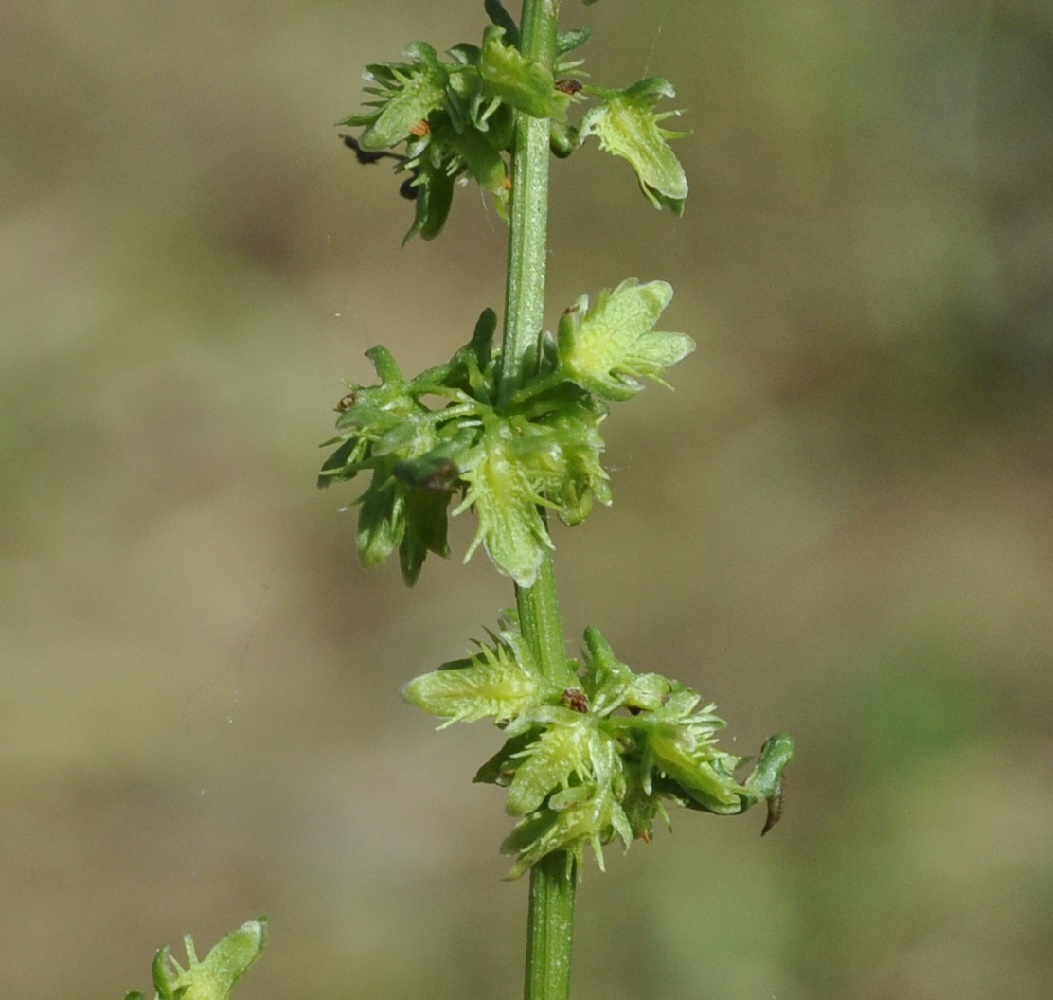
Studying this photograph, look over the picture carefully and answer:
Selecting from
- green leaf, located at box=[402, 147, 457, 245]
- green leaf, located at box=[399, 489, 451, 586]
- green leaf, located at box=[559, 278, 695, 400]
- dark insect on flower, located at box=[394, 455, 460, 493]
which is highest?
green leaf, located at box=[402, 147, 457, 245]

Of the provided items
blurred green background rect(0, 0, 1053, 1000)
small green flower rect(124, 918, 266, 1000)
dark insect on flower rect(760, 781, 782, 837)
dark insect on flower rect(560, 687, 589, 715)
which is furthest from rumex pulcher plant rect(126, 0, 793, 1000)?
blurred green background rect(0, 0, 1053, 1000)

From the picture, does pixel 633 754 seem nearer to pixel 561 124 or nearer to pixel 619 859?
pixel 561 124

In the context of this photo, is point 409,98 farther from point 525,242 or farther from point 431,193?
point 525,242

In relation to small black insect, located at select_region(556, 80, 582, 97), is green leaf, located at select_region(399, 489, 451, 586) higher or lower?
lower

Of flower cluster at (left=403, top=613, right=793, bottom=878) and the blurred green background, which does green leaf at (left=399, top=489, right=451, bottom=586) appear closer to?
flower cluster at (left=403, top=613, right=793, bottom=878)

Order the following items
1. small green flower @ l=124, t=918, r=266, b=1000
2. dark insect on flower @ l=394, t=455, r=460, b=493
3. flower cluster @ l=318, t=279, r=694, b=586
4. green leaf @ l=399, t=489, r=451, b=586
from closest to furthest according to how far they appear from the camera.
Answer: dark insect on flower @ l=394, t=455, r=460, b=493 → flower cluster @ l=318, t=279, r=694, b=586 → green leaf @ l=399, t=489, r=451, b=586 → small green flower @ l=124, t=918, r=266, b=1000

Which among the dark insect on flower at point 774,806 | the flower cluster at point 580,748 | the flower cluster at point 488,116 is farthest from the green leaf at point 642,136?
the dark insect on flower at point 774,806

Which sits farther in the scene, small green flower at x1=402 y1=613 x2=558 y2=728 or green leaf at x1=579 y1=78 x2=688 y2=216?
green leaf at x1=579 y1=78 x2=688 y2=216
